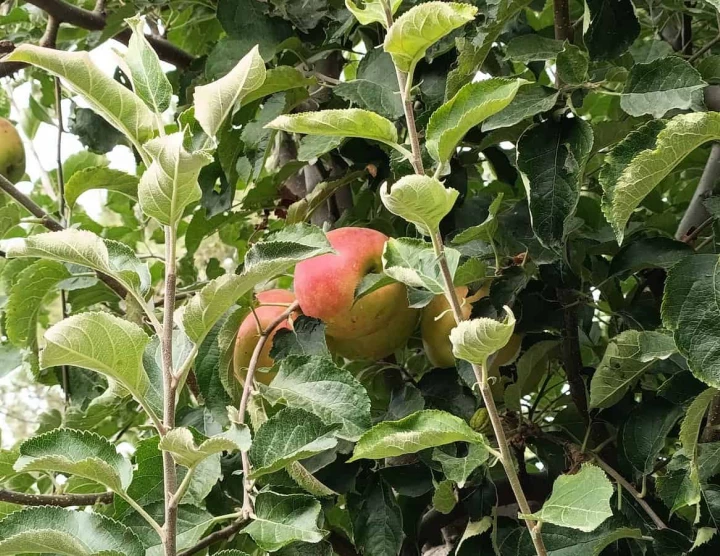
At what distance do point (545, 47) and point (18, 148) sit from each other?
76cm

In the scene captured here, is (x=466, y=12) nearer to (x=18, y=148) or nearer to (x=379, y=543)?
(x=379, y=543)

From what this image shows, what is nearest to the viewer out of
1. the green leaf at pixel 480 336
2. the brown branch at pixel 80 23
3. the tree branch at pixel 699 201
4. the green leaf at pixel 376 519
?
the green leaf at pixel 480 336

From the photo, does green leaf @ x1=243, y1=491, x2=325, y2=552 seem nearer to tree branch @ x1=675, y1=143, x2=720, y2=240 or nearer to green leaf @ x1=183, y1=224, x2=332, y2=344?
green leaf @ x1=183, y1=224, x2=332, y2=344

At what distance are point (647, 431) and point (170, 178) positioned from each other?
0.41 metres

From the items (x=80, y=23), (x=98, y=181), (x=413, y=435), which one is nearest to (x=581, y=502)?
(x=413, y=435)

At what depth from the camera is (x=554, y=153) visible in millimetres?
592

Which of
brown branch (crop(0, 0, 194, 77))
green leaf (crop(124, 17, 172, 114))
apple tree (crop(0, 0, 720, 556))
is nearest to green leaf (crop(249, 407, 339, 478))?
apple tree (crop(0, 0, 720, 556))

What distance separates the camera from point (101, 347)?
1.57 feet

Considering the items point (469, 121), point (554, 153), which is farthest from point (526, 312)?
point (469, 121)

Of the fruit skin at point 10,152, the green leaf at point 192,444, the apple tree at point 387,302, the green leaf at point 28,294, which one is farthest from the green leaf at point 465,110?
the fruit skin at point 10,152

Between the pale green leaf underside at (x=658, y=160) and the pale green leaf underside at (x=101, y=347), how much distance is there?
0.96 ft

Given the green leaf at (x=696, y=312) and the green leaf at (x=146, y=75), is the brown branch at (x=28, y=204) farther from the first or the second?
the green leaf at (x=696, y=312)

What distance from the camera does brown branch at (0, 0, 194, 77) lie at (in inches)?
35.7

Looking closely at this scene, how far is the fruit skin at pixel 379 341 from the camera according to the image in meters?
0.75
